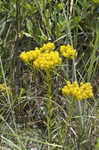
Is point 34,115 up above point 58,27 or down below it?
below

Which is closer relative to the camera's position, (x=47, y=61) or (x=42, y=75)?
(x=47, y=61)

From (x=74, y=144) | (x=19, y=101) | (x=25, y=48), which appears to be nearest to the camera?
(x=74, y=144)

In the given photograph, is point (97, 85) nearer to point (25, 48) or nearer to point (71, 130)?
point (71, 130)

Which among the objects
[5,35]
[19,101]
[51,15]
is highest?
[51,15]

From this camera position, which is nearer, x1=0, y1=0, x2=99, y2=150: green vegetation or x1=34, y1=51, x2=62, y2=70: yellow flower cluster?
x1=34, y1=51, x2=62, y2=70: yellow flower cluster

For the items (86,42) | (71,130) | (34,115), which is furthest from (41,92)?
(86,42)

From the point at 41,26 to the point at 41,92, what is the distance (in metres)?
0.44

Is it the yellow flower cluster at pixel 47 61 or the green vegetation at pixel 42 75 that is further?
the green vegetation at pixel 42 75

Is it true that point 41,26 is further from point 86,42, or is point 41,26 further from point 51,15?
point 86,42

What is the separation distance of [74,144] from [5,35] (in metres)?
0.87

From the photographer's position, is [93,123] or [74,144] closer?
[74,144]

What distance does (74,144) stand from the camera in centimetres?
109

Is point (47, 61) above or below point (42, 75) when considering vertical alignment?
above

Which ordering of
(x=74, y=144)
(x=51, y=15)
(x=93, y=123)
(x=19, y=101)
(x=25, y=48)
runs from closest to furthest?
(x=74, y=144), (x=93, y=123), (x=19, y=101), (x=51, y=15), (x=25, y=48)
